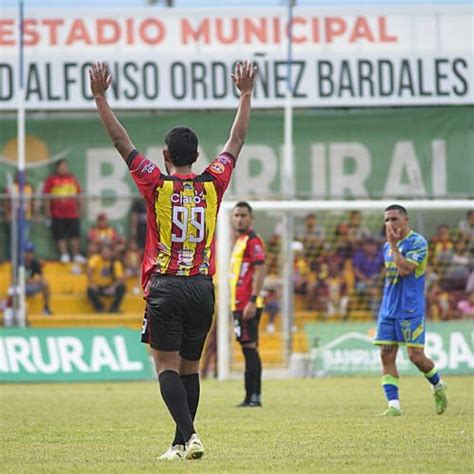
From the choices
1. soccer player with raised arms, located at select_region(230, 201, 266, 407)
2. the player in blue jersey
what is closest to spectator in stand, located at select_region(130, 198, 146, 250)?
soccer player with raised arms, located at select_region(230, 201, 266, 407)

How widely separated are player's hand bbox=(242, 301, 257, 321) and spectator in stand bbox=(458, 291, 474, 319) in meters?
9.74

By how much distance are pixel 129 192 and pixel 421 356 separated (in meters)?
14.4

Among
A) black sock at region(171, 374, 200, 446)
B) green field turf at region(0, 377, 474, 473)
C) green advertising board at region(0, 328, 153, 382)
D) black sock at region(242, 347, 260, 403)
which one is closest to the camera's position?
green field turf at region(0, 377, 474, 473)

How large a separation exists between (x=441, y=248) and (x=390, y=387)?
1203cm

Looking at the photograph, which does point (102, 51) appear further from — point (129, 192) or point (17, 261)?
point (17, 261)

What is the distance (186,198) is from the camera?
8.86m

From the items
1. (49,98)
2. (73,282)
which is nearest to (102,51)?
(49,98)

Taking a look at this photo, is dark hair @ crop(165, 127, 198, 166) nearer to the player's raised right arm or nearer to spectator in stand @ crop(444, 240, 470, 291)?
the player's raised right arm

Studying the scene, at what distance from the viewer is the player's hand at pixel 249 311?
15.5m

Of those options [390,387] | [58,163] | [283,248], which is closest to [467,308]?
[283,248]

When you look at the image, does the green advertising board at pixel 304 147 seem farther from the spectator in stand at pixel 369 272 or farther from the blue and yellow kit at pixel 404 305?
the blue and yellow kit at pixel 404 305

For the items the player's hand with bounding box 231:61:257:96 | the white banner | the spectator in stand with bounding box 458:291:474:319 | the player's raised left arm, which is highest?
the white banner

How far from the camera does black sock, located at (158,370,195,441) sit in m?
8.70

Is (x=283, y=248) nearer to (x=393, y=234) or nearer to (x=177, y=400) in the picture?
(x=393, y=234)
